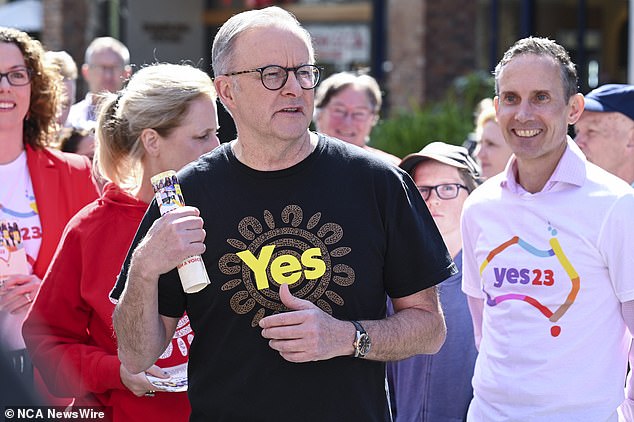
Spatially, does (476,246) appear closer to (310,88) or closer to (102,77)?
(310,88)

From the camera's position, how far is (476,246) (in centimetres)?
363

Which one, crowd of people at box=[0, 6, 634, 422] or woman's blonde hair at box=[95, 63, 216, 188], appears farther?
woman's blonde hair at box=[95, 63, 216, 188]

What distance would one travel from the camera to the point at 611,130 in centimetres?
475

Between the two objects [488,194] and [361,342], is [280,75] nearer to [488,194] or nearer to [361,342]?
[361,342]

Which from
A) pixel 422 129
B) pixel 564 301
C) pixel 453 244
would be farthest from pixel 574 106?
pixel 422 129

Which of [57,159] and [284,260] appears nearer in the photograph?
[284,260]

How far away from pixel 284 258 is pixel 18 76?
2.41 m

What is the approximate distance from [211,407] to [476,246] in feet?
4.25

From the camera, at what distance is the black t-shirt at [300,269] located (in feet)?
9.01

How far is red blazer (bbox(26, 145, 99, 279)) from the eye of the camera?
4.30 m

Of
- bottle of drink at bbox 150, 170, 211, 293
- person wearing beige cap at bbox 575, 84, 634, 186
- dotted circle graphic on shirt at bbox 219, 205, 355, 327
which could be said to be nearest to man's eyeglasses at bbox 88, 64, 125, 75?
person wearing beige cap at bbox 575, 84, 634, 186

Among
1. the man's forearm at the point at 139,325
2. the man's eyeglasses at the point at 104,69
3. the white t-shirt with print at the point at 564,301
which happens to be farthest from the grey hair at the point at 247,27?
the man's eyeglasses at the point at 104,69

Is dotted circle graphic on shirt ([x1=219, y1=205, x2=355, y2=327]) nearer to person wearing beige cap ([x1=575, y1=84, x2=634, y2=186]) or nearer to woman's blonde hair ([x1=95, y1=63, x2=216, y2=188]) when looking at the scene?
woman's blonde hair ([x1=95, y1=63, x2=216, y2=188])

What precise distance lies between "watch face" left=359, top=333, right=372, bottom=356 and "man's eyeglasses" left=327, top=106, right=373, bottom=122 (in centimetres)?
388
